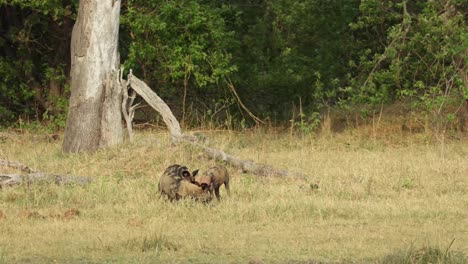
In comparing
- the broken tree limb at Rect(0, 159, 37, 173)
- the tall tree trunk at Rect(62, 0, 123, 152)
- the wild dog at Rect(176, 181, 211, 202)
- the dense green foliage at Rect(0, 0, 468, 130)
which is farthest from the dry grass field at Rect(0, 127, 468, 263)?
the dense green foliage at Rect(0, 0, 468, 130)

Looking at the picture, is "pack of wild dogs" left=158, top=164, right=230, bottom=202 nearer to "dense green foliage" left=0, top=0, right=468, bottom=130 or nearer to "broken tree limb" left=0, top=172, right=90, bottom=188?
"broken tree limb" left=0, top=172, right=90, bottom=188

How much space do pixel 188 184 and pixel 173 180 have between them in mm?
219

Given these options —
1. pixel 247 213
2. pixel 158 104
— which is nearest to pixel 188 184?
pixel 247 213

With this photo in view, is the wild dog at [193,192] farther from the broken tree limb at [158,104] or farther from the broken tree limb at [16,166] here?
the broken tree limb at [158,104]

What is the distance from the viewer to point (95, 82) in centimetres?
1872

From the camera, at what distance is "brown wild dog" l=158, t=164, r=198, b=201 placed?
42.3ft

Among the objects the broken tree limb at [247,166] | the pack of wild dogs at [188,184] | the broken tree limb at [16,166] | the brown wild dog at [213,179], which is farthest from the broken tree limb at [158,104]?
the pack of wild dogs at [188,184]

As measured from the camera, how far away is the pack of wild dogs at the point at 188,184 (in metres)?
12.8

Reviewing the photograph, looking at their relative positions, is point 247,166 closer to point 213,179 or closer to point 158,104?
point 158,104

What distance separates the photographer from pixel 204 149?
16656 millimetres

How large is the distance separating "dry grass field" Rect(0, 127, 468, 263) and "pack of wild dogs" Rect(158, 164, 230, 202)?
19 centimetres

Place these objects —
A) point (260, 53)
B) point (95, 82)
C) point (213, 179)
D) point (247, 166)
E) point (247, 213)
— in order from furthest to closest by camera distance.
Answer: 1. point (260, 53)
2. point (95, 82)
3. point (247, 166)
4. point (213, 179)
5. point (247, 213)

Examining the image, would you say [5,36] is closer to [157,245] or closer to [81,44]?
[81,44]

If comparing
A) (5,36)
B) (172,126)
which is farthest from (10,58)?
(172,126)
